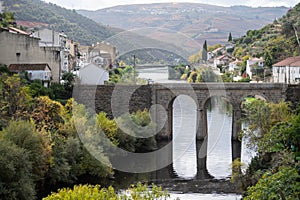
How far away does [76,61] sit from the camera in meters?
76.4

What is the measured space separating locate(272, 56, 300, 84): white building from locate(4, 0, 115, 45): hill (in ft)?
192

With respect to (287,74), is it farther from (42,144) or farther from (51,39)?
(42,144)

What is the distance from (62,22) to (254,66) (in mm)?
64523

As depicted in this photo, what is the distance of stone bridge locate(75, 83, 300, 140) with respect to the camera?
5031 centimetres

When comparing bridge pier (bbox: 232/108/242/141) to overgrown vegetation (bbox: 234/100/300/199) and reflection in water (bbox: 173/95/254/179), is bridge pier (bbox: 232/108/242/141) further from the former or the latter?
overgrown vegetation (bbox: 234/100/300/199)

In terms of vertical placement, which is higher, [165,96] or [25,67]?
[25,67]

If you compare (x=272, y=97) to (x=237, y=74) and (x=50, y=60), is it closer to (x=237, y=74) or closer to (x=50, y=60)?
(x=50, y=60)

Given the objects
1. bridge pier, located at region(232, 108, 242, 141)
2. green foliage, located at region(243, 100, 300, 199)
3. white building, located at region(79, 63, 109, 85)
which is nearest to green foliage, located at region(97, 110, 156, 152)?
bridge pier, located at region(232, 108, 242, 141)

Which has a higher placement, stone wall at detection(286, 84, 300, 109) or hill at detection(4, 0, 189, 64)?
hill at detection(4, 0, 189, 64)

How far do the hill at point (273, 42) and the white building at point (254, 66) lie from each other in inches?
38.8

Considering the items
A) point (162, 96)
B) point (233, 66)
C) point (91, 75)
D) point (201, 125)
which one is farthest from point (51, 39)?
point (233, 66)

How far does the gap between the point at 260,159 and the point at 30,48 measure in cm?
2674

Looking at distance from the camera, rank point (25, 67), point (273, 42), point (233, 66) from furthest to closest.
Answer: point (233, 66)
point (273, 42)
point (25, 67)

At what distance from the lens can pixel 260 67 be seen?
78.2 meters
